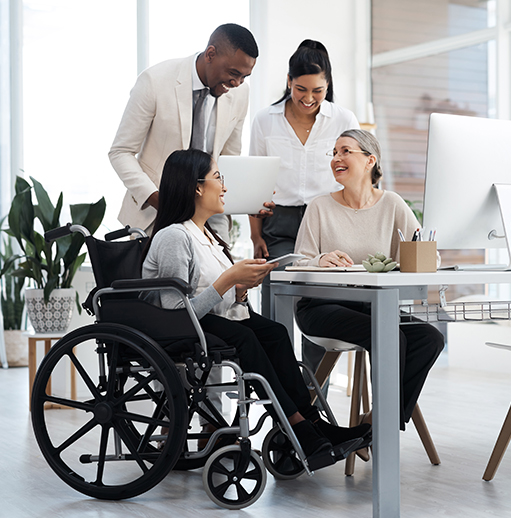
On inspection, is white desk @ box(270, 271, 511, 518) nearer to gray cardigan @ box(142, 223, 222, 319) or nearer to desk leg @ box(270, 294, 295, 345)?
gray cardigan @ box(142, 223, 222, 319)

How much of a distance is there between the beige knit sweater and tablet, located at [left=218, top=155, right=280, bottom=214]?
0.25m

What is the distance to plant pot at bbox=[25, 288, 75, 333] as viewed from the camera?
138 inches

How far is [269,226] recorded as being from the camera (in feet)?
9.24

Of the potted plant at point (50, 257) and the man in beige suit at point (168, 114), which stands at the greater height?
the man in beige suit at point (168, 114)

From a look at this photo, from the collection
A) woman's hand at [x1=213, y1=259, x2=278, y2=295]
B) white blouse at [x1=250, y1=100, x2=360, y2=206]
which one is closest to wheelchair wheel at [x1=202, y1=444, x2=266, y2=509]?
woman's hand at [x1=213, y1=259, x2=278, y2=295]

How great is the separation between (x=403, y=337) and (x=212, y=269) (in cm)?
59

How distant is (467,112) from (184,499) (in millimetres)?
4171

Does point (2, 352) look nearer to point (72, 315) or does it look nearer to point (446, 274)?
point (72, 315)

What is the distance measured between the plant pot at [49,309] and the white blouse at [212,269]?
1.56 meters

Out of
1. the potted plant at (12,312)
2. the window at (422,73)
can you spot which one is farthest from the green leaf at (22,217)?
the window at (422,73)

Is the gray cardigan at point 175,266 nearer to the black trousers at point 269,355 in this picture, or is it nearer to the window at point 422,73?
the black trousers at point 269,355

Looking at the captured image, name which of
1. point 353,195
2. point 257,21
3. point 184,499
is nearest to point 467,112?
point 257,21

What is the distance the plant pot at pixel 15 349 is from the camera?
16.1 ft

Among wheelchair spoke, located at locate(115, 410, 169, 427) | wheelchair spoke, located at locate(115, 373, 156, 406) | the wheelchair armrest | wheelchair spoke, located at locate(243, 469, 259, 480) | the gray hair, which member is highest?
the gray hair
